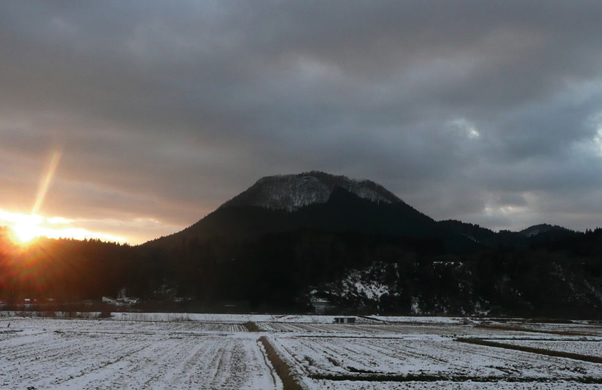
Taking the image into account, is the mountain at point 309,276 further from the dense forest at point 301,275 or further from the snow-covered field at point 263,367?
the snow-covered field at point 263,367

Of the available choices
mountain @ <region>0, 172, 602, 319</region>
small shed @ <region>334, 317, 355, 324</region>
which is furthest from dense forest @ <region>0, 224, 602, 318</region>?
small shed @ <region>334, 317, 355, 324</region>

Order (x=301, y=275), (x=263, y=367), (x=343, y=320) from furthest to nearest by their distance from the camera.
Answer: (x=301, y=275) < (x=343, y=320) < (x=263, y=367)

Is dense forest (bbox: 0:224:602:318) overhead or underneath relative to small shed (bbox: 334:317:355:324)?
overhead

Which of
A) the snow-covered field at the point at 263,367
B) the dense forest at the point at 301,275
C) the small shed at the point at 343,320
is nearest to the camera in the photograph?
the snow-covered field at the point at 263,367

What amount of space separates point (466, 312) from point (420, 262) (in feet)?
104

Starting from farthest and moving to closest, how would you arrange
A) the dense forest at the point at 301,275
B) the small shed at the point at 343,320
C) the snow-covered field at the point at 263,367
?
the dense forest at the point at 301,275, the small shed at the point at 343,320, the snow-covered field at the point at 263,367

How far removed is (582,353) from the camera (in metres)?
38.2

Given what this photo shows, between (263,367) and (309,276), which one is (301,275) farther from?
(263,367)

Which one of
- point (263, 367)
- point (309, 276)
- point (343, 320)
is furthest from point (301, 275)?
point (263, 367)

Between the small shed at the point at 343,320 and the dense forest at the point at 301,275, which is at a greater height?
the dense forest at the point at 301,275

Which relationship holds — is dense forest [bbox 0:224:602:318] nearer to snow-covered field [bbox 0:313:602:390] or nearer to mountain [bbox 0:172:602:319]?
mountain [bbox 0:172:602:319]

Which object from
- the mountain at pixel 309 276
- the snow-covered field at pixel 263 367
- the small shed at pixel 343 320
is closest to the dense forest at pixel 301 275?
the mountain at pixel 309 276

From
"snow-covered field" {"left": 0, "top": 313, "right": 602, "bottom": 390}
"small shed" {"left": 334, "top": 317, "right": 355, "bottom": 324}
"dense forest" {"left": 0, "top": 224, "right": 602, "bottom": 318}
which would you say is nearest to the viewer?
"snow-covered field" {"left": 0, "top": 313, "right": 602, "bottom": 390}

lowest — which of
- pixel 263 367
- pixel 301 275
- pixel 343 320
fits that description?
pixel 343 320
